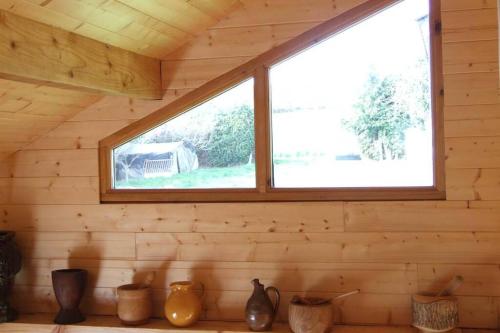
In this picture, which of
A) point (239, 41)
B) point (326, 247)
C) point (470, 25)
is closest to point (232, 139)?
point (239, 41)

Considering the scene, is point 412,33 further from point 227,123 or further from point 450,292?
point 450,292

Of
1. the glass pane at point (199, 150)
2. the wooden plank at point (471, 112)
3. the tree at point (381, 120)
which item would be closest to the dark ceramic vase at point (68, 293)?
the glass pane at point (199, 150)

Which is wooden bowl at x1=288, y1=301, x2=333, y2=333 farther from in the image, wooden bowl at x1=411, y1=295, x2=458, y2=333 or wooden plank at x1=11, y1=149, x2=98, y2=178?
wooden plank at x1=11, y1=149, x2=98, y2=178

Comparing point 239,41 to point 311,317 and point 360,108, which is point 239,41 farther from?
A: point 311,317

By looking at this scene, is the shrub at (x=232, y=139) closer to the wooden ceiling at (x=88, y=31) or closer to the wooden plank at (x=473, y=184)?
the wooden ceiling at (x=88, y=31)

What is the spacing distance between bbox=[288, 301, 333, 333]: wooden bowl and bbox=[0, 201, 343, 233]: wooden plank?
0.44 m

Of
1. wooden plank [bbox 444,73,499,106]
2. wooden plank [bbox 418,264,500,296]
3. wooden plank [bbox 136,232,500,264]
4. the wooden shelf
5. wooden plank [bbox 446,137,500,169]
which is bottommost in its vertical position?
the wooden shelf

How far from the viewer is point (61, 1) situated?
2309 mm

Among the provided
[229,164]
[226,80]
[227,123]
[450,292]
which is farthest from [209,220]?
[450,292]

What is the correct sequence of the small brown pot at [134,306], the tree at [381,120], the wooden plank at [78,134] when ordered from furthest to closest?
the wooden plank at [78,134] < the small brown pot at [134,306] < the tree at [381,120]

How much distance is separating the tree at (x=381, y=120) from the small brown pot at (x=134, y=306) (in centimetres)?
149

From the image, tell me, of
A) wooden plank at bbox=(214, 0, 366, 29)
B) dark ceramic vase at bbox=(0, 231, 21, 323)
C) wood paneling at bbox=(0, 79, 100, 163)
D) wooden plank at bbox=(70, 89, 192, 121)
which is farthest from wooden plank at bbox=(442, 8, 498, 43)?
dark ceramic vase at bbox=(0, 231, 21, 323)

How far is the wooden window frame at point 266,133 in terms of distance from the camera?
307 centimetres

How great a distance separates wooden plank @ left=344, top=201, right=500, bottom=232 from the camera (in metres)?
3.03
